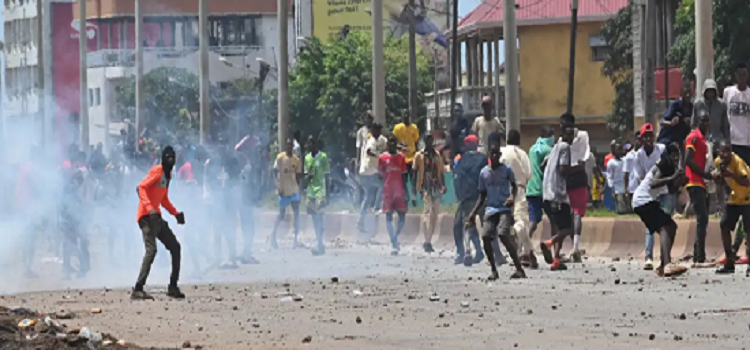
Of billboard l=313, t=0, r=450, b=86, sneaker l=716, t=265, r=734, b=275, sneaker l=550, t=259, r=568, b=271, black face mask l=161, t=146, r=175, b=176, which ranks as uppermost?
billboard l=313, t=0, r=450, b=86

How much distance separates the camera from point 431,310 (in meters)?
14.6

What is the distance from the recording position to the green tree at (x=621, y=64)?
2115 inches

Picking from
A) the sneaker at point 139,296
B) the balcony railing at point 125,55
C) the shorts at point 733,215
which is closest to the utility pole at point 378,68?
the shorts at point 733,215

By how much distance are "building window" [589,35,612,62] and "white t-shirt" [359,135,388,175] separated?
3628cm

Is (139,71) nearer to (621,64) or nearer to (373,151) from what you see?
(621,64)

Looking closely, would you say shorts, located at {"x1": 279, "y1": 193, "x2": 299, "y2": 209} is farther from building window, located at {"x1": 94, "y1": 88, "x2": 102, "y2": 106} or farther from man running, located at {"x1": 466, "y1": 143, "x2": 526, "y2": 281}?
building window, located at {"x1": 94, "y1": 88, "x2": 102, "y2": 106}

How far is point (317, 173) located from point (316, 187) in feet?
1.79

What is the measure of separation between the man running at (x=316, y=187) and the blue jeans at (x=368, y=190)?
631mm

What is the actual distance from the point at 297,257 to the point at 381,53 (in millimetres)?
10460

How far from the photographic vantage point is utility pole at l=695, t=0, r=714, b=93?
23.0m

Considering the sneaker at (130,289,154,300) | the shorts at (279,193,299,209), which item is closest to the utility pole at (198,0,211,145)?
the shorts at (279,193,299,209)

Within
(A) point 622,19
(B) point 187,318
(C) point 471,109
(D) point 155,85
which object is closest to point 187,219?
(B) point 187,318

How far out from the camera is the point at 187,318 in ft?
47.1

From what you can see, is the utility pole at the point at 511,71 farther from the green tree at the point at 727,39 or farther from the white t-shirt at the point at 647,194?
the green tree at the point at 727,39
